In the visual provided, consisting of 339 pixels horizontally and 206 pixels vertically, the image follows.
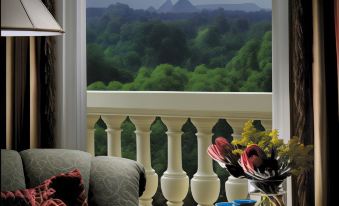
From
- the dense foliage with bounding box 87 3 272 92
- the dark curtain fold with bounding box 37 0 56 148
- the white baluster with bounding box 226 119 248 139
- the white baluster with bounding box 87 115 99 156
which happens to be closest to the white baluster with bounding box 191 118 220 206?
the white baluster with bounding box 226 119 248 139

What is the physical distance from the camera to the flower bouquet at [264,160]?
74.4 inches

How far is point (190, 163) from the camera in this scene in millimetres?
5695

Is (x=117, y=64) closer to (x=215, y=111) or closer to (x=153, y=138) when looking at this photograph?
(x=153, y=138)

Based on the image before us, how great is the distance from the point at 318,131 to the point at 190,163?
3.58 m

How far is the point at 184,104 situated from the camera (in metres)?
2.91

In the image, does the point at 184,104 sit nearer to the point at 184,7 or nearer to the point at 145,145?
the point at 145,145

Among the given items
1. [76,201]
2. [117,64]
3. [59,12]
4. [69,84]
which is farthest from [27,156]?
[117,64]

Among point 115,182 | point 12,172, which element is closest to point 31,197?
point 12,172

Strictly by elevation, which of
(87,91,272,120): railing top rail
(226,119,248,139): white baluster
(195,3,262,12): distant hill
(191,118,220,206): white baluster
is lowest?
(191,118,220,206): white baluster

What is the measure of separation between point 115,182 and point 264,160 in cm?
57

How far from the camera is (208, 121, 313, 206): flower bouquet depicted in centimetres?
189

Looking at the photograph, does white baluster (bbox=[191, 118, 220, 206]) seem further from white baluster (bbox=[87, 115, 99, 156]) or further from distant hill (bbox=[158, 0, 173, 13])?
distant hill (bbox=[158, 0, 173, 13])

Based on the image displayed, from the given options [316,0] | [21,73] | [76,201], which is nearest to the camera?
[76,201]

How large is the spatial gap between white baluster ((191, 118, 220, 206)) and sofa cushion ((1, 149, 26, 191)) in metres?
1.01
